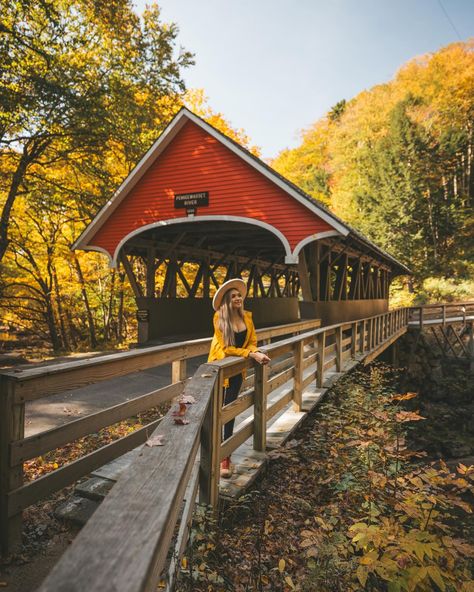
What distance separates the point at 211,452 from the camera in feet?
8.53

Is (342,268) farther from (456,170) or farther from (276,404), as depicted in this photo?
(456,170)

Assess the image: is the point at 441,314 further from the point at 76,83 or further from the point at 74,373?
the point at 74,373

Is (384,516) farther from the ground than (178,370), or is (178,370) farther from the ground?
(178,370)

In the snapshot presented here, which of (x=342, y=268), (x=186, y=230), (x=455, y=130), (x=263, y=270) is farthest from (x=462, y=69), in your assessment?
(x=186, y=230)

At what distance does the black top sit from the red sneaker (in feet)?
3.34

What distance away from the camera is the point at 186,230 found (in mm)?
12641

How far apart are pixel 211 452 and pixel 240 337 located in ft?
4.19

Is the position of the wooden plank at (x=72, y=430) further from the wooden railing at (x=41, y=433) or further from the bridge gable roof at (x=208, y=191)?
the bridge gable roof at (x=208, y=191)

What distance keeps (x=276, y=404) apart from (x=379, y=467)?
1.28 meters

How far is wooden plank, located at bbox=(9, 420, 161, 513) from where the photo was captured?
2430 mm

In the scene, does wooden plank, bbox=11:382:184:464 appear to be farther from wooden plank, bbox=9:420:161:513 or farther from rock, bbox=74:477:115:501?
rock, bbox=74:477:115:501

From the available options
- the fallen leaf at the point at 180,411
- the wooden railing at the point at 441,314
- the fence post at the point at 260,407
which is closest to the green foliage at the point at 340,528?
the fence post at the point at 260,407

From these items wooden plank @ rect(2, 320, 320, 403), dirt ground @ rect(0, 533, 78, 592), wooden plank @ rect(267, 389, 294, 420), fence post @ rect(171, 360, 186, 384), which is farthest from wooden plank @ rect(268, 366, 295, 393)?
dirt ground @ rect(0, 533, 78, 592)

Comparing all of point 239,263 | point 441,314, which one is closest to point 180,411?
point 239,263
